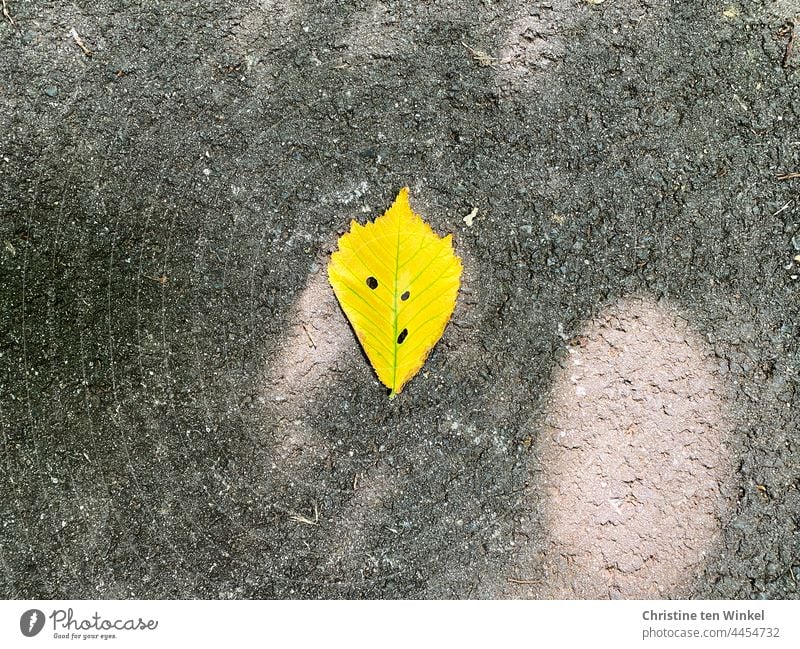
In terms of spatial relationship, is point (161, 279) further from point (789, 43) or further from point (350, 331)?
point (789, 43)

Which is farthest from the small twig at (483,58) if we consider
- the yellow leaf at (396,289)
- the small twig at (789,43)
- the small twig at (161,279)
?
the small twig at (161,279)

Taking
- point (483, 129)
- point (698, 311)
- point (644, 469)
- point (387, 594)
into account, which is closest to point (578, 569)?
point (644, 469)
